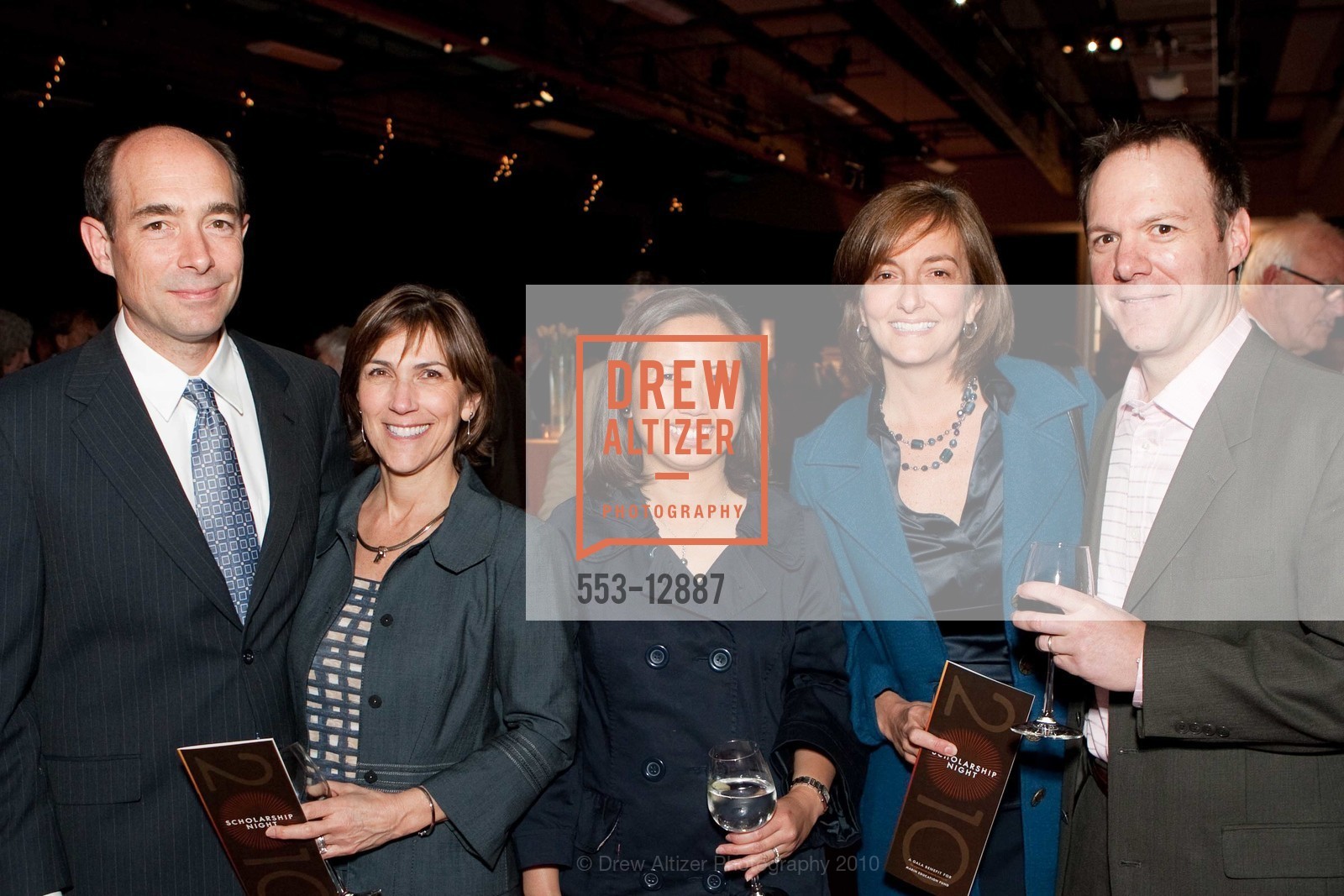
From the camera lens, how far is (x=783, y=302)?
14445mm

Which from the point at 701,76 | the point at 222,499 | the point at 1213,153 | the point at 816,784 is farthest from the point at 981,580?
the point at 701,76

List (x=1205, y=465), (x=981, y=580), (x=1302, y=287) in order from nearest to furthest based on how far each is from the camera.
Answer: (x=1205, y=465)
(x=981, y=580)
(x=1302, y=287)

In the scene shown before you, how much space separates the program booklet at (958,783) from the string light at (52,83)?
28.2 ft

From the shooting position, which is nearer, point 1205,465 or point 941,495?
point 1205,465

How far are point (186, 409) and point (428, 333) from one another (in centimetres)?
47

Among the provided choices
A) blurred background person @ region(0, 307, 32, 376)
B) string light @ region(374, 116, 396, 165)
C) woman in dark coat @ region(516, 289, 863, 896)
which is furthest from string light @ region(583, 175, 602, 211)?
woman in dark coat @ region(516, 289, 863, 896)

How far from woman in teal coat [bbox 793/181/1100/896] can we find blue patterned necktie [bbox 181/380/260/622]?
108 cm

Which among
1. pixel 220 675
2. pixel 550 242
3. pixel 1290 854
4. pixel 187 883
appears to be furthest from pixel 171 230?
pixel 550 242

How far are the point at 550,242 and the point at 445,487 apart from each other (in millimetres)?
11443

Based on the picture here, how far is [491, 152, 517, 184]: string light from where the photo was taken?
1200 cm

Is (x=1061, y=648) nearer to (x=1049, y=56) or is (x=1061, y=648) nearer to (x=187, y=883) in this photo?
(x=187, y=883)

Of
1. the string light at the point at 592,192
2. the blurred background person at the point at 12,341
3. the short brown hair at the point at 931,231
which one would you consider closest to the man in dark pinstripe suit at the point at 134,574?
the short brown hair at the point at 931,231

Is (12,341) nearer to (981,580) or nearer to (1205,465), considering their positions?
(981,580)

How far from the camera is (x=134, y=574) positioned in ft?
5.74
